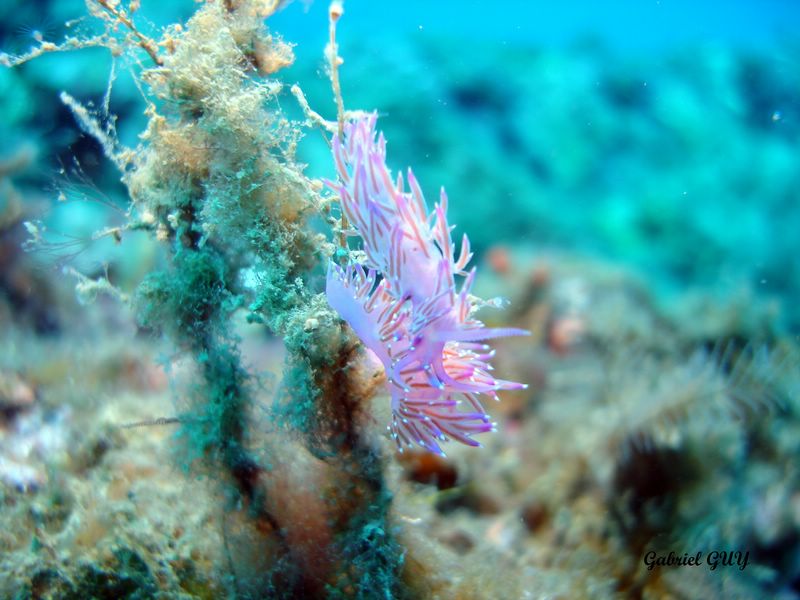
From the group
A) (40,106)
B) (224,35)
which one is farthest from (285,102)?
(40,106)

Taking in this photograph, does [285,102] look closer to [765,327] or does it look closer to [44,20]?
[44,20]

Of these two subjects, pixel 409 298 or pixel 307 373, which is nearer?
pixel 409 298

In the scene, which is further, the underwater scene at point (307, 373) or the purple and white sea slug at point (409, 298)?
the underwater scene at point (307, 373)

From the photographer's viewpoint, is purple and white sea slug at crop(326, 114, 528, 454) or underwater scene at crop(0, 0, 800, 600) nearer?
purple and white sea slug at crop(326, 114, 528, 454)
